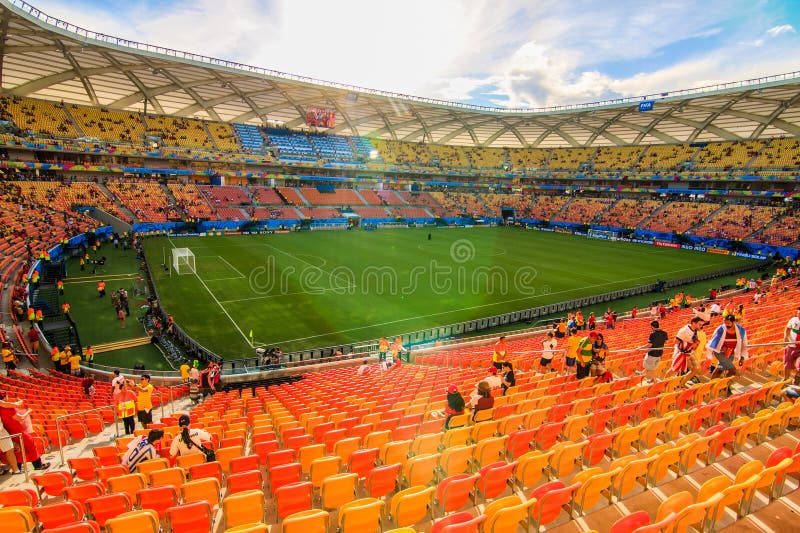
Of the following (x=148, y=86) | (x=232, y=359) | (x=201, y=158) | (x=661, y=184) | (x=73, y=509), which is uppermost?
(x=148, y=86)

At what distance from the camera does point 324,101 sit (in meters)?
75.5

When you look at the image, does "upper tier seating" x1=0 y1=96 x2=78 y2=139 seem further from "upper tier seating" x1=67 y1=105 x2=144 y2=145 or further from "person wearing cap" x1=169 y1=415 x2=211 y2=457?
"person wearing cap" x1=169 y1=415 x2=211 y2=457

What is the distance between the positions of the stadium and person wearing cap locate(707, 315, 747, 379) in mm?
46

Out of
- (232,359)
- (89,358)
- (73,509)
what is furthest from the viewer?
(232,359)

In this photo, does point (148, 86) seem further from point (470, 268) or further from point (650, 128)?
point (650, 128)

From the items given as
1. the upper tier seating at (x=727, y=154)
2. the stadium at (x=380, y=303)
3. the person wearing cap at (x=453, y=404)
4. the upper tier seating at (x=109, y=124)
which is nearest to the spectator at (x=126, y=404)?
the stadium at (x=380, y=303)

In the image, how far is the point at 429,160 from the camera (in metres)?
96.3

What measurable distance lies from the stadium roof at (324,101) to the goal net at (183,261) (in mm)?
25520

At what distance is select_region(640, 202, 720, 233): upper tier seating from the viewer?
64625 millimetres

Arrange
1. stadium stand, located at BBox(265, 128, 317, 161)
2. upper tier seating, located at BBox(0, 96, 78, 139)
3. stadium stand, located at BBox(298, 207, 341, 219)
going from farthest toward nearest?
stadium stand, located at BBox(265, 128, 317, 161) → stadium stand, located at BBox(298, 207, 341, 219) → upper tier seating, located at BBox(0, 96, 78, 139)

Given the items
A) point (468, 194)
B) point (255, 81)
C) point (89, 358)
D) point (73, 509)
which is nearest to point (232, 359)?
point (89, 358)

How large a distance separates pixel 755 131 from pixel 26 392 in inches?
3664

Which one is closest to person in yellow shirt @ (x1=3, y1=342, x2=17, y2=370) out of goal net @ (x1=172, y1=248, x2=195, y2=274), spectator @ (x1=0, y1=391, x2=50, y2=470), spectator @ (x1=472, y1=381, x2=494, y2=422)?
spectator @ (x1=0, y1=391, x2=50, y2=470)

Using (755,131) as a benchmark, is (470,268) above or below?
below
